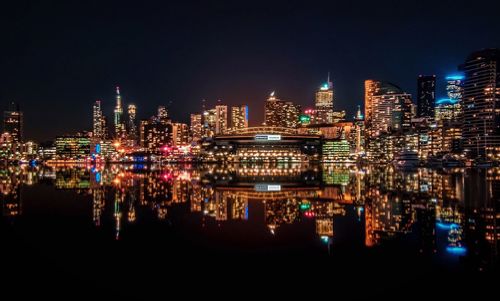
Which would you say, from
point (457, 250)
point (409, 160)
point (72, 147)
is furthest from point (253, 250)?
point (72, 147)

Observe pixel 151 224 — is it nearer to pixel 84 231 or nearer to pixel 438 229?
pixel 84 231

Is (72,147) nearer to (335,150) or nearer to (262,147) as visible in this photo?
(262,147)

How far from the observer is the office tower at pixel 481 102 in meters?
123

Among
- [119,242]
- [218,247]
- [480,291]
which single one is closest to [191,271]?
[218,247]

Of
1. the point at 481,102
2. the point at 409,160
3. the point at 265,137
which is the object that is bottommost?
the point at 409,160

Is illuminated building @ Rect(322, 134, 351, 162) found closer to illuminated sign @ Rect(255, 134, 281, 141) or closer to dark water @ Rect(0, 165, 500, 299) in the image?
illuminated sign @ Rect(255, 134, 281, 141)

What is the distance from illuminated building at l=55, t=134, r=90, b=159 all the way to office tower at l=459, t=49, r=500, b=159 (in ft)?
430

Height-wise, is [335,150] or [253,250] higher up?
[335,150]

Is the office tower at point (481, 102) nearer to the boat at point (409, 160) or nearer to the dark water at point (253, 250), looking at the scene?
the boat at point (409, 160)

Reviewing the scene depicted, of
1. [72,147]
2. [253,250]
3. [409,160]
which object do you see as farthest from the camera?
[72,147]

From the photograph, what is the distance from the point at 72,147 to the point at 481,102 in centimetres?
14130

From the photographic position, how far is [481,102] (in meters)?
133

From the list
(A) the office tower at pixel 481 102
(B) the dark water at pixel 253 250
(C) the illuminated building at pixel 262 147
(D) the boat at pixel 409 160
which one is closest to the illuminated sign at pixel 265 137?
(C) the illuminated building at pixel 262 147

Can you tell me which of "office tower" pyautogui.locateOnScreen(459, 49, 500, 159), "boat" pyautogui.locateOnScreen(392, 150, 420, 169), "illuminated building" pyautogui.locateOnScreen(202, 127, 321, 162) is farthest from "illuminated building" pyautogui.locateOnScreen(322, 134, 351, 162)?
"boat" pyautogui.locateOnScreen(392, 150, 420, 169)
